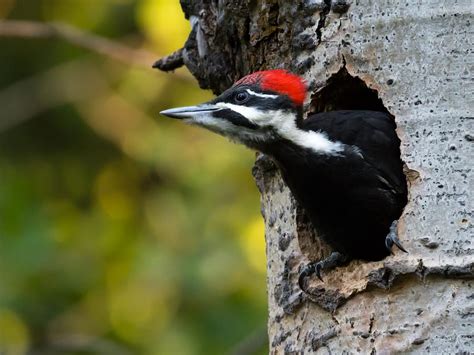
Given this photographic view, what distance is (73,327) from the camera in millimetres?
6453

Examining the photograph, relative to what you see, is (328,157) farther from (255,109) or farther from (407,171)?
(407,171)

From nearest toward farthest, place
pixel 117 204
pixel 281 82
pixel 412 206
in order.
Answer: pixel 412 206 < pixel 281 82 < pixel 117 204

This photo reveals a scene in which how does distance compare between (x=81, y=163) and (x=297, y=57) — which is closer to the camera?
(x=297, y=57)

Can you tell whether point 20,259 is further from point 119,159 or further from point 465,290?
point 465,290

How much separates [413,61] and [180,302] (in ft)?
10.6

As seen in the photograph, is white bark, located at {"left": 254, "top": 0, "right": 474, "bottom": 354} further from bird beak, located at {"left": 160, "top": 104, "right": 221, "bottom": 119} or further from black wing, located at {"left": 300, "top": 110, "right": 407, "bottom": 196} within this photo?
bird beak, located at {"left": 160, "top": 104, "right": 221, "bottom": 119}

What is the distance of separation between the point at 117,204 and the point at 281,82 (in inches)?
151

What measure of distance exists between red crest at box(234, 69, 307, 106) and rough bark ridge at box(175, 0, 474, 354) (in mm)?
80

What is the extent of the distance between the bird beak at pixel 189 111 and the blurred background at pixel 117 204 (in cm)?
165

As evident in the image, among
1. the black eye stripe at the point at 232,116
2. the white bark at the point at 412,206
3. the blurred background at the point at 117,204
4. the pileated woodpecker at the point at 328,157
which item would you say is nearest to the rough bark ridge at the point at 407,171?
the white bark at the point at 412,206

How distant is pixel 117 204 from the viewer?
271 inches

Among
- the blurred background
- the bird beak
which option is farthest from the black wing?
the blurred background

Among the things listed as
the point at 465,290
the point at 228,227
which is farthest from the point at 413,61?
the point at 228,227

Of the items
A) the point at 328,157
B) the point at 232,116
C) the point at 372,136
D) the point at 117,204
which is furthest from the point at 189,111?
the point at 117,204
